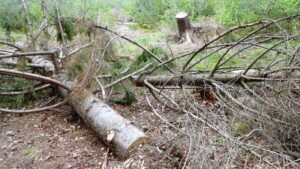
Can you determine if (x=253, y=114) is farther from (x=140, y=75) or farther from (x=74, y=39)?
(x=74, y=39)

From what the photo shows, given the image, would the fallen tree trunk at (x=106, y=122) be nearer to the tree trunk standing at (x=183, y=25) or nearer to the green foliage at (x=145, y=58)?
the green foliage at (x=145, y=58)

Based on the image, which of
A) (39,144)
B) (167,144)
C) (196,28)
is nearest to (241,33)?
(196,28)

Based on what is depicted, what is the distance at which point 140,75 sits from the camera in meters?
4.09

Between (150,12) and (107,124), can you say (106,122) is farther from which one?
(150,12)

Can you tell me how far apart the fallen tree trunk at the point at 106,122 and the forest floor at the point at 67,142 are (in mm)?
100

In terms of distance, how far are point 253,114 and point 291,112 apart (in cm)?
38

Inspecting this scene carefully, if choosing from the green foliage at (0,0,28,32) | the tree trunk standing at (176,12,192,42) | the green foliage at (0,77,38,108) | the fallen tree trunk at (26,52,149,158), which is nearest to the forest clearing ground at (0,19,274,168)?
the fallen tree trunk at (26,52,149,158)

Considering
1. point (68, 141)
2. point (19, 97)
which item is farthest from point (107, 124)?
point (19, 97)

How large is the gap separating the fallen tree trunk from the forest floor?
100 millimetres

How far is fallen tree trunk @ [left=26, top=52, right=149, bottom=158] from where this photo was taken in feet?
9.42

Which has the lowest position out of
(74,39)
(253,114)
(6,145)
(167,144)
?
(6,145)

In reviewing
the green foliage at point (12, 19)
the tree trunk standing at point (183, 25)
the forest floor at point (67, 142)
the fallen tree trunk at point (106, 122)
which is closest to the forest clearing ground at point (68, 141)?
the forest floor at point (67, 142)

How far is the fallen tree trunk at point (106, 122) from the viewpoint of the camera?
2.87 meters

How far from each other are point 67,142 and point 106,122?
20.5 inches
